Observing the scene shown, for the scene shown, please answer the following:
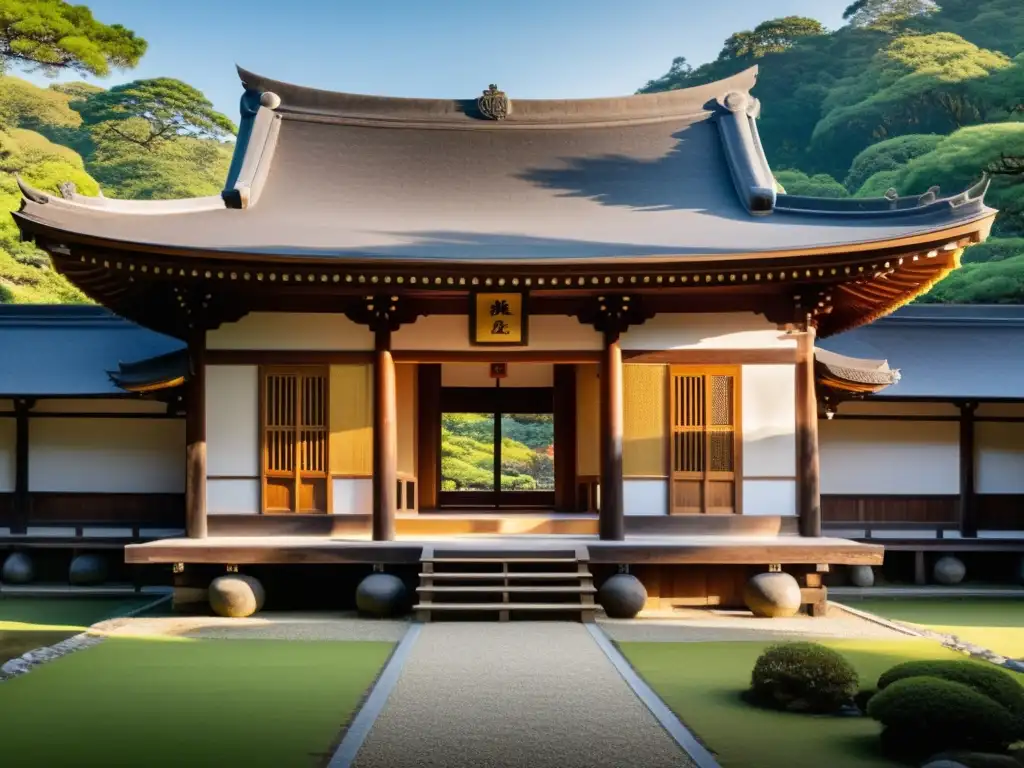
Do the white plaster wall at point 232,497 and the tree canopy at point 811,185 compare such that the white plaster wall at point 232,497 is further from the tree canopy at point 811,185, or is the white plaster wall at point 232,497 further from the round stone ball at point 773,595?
the tree canopy at point 811,185

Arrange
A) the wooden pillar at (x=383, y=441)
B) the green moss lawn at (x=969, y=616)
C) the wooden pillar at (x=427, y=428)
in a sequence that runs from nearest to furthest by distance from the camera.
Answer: the green moss lawn at (x=969, y=616) → the wooden pillar at (x=383, y=441) → the wooden pillar at (x=427, y=428)

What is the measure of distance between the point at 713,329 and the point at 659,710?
701 centimetres

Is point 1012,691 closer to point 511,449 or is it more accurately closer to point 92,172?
point 511,449

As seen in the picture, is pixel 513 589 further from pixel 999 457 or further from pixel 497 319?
pixel 999 457

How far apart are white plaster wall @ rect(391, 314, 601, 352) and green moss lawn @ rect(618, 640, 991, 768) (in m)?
4.43

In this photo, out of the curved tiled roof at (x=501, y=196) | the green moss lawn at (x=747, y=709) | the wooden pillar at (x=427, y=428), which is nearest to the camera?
the green moss lawn at (x=747, y=709)

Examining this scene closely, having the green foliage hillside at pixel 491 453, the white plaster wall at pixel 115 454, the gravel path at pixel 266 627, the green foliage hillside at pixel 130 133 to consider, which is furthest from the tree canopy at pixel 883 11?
the gravel path at pixel 266 627

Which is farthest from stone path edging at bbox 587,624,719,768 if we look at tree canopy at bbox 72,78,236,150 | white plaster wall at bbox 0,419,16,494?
tree canopy at bbox 72,78,236,150

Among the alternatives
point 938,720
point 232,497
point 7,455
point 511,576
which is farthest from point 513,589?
point 7,455

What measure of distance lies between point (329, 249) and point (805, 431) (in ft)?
20.6

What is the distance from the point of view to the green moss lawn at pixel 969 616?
11.7 m

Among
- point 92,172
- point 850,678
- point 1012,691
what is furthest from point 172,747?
point 92,172

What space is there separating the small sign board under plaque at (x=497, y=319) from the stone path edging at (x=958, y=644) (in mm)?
5346

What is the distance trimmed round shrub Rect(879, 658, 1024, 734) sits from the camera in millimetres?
6902
